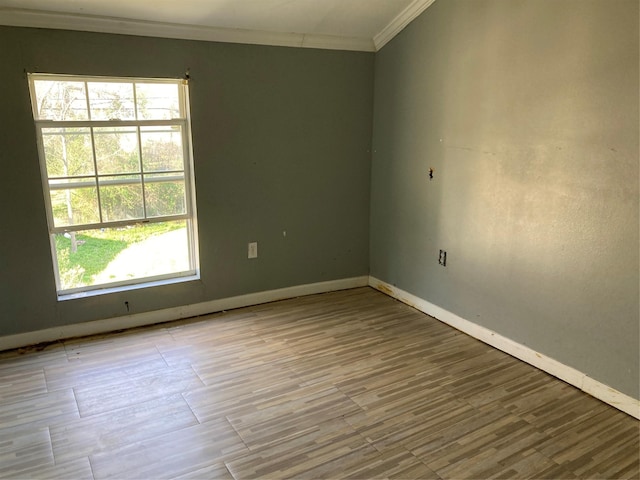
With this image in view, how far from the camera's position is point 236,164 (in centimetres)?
353

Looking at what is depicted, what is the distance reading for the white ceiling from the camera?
2.75 meters

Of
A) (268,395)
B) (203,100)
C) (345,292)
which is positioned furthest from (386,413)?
(203,100)

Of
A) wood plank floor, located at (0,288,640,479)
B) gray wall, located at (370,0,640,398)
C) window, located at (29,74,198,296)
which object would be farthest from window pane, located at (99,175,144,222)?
gray wall, located at (370,0,640,398)

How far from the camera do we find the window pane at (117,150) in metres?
3.12

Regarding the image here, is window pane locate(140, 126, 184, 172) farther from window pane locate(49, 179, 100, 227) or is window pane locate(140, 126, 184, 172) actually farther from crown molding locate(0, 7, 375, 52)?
crown molding locate(0, 7, 375, 52)

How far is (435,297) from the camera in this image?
3.55 metres

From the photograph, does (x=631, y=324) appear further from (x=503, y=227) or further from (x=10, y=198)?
(x=10, y=198)

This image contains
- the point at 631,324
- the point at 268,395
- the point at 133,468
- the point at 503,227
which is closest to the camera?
the point at 133,468

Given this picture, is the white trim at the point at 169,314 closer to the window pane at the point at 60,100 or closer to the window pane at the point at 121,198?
the window pane at the point at 121,198

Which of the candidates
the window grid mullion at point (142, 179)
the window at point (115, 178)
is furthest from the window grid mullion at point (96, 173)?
the window grid mullion at point (142, 179)

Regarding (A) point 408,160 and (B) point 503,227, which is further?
(A) point 408,160

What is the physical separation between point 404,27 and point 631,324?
2.45 metres

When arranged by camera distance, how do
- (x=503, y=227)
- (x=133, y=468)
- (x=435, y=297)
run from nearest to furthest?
(x=133, y=468) < (x=503, y=227) < (x=435, y=297)

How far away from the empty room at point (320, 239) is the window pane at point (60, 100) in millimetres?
12
